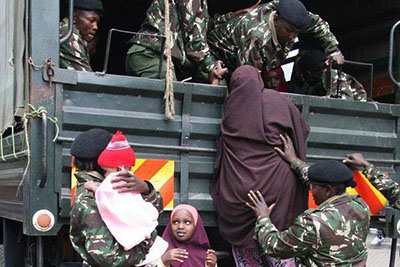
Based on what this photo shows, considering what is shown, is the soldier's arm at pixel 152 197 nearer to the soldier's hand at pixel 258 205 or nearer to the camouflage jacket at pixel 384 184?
the soldier's hand at pixel 258 205

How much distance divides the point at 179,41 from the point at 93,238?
1.80m

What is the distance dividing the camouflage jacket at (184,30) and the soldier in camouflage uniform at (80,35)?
0.98 ft

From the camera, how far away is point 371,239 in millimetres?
9445

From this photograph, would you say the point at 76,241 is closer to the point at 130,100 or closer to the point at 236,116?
the point at 130,100

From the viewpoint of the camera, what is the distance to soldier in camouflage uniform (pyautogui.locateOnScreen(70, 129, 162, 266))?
2.19m

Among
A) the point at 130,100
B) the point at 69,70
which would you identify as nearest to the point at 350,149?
the point at 130,100

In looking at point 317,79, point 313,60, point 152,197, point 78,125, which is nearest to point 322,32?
point 313,60

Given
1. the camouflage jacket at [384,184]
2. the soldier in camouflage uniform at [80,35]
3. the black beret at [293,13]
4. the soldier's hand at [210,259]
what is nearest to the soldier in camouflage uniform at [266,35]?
the black beret at [293,13]

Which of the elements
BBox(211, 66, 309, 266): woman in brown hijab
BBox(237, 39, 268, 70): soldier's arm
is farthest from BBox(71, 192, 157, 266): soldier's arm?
BBox(237, 39, 268, 70): soldier's arm

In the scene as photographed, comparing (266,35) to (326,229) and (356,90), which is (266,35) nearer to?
(356,90)

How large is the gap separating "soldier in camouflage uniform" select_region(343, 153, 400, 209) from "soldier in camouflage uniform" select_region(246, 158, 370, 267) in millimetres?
592

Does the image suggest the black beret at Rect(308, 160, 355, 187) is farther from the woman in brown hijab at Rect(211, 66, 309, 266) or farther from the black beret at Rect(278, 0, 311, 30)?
the black beret at Rect(278, 0, 311, 30)

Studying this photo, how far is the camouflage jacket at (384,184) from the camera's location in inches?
134

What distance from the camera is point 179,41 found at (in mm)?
3660
